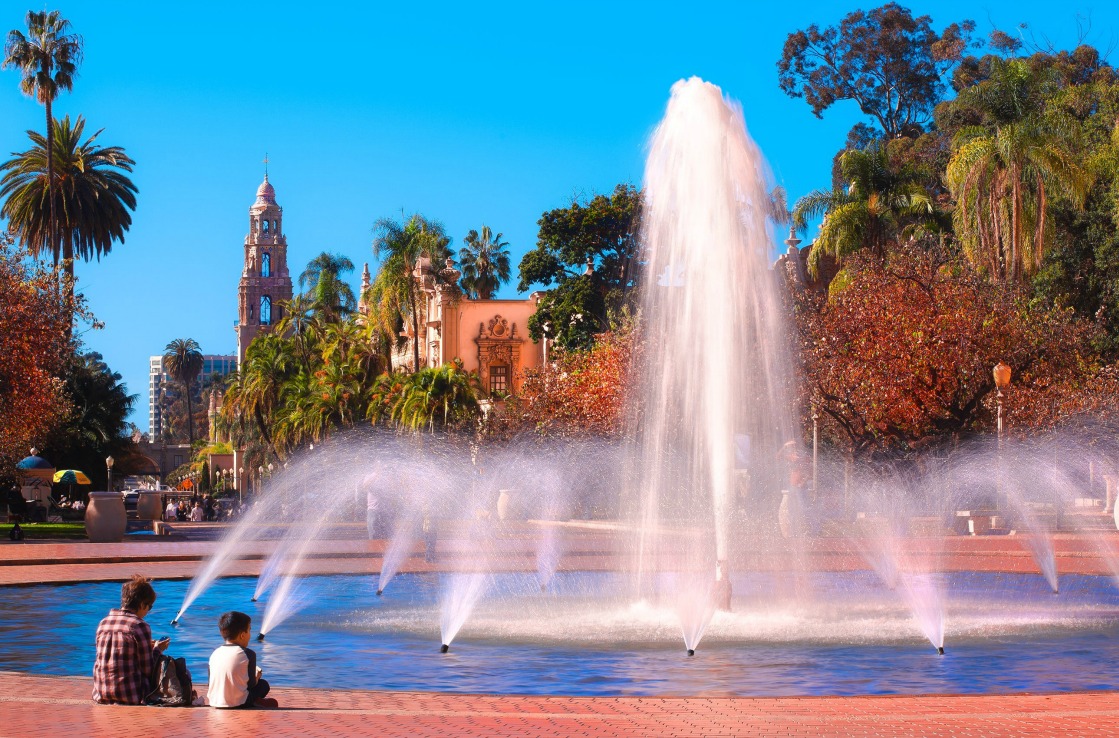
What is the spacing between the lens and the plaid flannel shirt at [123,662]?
10.1m

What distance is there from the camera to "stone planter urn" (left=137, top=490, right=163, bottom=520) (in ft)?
175

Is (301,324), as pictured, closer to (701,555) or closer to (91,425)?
(91,425)

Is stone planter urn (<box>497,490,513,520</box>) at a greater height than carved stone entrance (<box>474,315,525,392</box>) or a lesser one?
lesser

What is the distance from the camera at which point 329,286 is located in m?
106

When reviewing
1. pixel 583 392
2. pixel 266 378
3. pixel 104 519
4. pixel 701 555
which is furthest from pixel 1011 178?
pixel 266 378

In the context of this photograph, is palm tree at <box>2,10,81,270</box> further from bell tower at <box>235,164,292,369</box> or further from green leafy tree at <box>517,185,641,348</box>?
bell tower at <box>235,164,292,369</box>

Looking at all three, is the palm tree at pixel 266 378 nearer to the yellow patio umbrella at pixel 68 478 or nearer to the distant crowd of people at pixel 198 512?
the distant crowd of people at pixel 198 512

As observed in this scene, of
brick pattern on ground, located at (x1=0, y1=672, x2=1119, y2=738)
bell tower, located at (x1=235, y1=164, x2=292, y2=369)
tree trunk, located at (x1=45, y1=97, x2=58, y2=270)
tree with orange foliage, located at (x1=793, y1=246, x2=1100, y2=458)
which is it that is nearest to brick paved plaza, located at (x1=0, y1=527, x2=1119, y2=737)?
brick pattern on ground, located at (x1=0, y1=672, x2=1119, y2=738)

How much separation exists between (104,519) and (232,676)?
2977 cm

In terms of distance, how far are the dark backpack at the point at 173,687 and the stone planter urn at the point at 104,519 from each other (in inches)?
1144

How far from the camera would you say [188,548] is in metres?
33.4

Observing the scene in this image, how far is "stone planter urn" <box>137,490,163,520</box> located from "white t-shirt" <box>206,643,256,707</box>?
4456cm

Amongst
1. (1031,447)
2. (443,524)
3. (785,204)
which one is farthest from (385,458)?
(785,204)

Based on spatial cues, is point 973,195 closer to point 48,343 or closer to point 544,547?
point 544,547
